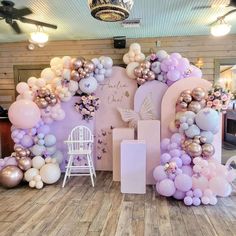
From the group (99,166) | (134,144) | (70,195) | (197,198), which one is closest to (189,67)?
(134,144)

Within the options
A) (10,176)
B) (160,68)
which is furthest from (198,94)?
(10,176)

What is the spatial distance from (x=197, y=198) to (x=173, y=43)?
3.37 metres

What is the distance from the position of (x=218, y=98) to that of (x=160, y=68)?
3.18 feet

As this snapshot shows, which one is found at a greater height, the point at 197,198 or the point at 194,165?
the point at 194,165

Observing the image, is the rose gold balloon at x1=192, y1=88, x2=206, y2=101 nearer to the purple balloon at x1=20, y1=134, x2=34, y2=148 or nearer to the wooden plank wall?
the wooden plank wall

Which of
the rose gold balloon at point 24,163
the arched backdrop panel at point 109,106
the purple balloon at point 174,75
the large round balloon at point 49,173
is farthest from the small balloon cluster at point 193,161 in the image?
the rose gold balloon at point 24,163

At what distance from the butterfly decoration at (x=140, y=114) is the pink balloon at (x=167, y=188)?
116 cm

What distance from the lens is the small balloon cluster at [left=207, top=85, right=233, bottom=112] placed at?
3334 mm

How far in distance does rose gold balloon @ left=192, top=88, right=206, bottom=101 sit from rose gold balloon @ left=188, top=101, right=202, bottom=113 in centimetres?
7

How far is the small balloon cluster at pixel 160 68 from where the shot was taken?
3.68 meters

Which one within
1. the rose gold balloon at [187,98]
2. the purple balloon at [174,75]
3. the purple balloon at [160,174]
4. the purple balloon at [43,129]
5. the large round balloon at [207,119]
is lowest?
the purple balloon at [160,174]

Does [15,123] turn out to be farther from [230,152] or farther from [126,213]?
[230,152]

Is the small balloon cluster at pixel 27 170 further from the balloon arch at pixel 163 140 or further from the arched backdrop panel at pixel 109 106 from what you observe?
the arched backdrop panel at pixel 109 106

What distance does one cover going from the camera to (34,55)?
18.1 feet
